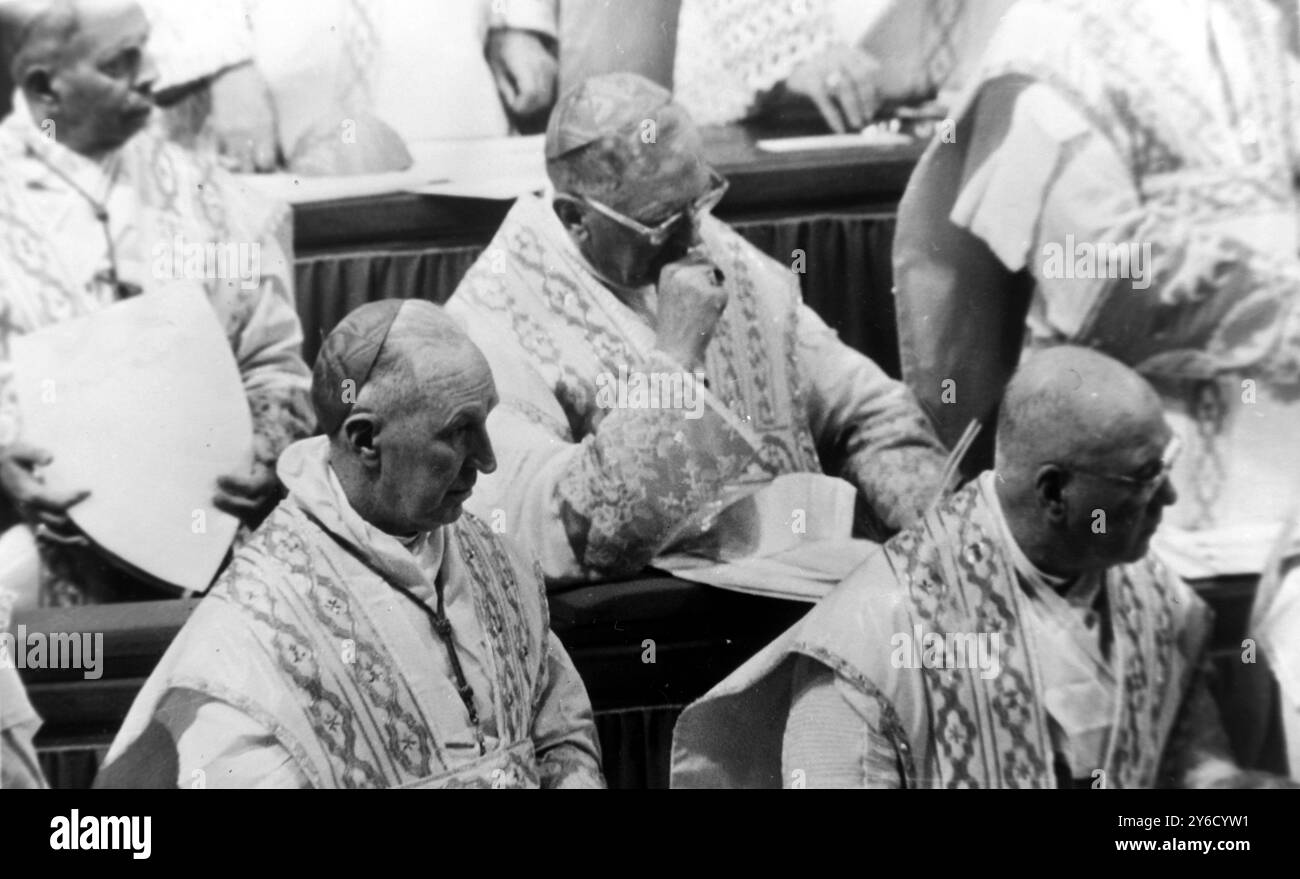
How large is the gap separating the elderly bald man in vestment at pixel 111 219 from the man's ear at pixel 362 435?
34cm

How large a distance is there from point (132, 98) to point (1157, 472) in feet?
6.43

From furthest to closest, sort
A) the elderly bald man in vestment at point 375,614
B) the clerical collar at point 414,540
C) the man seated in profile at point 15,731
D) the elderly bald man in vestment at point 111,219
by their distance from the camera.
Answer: the elderly bald man in vestment at point 111,219, the man seated in profile at point 15,731, the clerical collar at point 414,540, the elderly bald man in vestment at point 375,614

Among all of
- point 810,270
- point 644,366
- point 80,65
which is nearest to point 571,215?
point 644,366

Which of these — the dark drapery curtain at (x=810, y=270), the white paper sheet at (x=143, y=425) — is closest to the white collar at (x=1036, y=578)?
the dark drapery curtain at (x=810, y=270)

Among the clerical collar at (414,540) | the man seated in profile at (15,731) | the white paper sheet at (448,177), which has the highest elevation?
the white paper sheet at (448,177)

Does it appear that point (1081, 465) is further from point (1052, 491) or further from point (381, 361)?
point (381, 361)

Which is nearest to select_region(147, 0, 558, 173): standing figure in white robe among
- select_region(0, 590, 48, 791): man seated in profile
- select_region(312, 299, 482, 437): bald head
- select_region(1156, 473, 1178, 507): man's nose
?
select_region(312, 299, 482, 437): bald head

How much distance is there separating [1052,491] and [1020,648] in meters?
0.27

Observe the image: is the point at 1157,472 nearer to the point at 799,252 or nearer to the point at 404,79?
the point at 799,252

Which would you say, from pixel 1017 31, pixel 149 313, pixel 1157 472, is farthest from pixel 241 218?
pixel 1157 472

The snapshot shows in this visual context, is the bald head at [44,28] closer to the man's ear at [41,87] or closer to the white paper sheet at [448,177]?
the man's ear at [41,87]

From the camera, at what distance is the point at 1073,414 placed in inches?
133

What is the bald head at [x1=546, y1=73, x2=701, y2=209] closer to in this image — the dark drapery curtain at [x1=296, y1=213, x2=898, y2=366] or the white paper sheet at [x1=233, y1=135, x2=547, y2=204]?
the white paper sheet at [x1=233, y1=135, x2=547, y2=204]

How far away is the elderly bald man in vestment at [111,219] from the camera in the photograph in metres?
3.66
